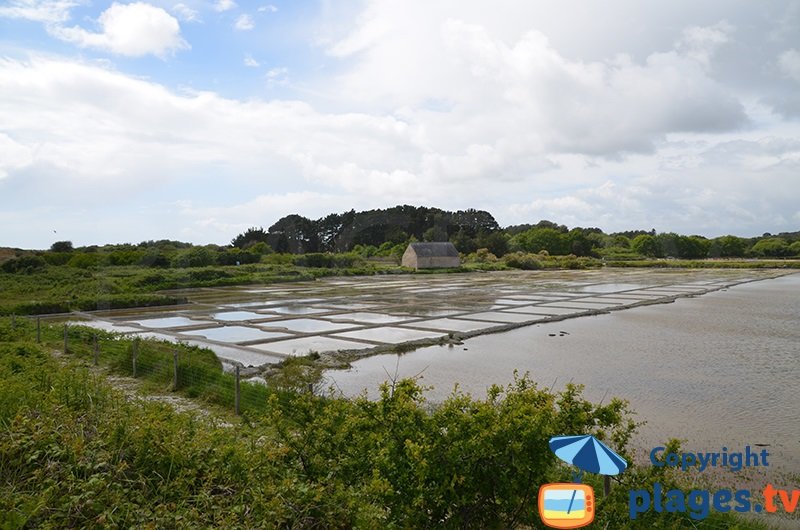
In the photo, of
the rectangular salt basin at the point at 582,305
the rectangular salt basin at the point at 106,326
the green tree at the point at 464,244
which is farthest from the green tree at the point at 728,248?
the rectangular salt basin at the point at 106,326

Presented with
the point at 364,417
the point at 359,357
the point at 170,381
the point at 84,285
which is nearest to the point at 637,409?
the point at 364,417

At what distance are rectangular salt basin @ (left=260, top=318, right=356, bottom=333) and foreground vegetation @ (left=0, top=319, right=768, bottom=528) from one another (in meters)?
13.9

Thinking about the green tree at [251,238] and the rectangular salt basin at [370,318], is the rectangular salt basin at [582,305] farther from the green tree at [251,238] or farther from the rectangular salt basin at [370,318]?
the green tree at [251,238]

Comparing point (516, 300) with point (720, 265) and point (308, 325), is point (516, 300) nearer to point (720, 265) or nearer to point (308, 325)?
point (308, 325)

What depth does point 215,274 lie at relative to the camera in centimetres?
4334

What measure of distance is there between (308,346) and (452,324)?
6148 millimetres

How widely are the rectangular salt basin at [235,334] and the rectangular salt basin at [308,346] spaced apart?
1.08m

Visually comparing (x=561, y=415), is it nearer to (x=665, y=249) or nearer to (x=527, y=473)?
(x=527, y=473)

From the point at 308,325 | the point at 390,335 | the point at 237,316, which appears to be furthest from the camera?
the point at 237,316

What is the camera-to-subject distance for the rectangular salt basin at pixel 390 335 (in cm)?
1656

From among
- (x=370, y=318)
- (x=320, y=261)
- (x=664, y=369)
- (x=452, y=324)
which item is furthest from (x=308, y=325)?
(x=320, y=261)

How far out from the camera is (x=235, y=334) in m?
17.8

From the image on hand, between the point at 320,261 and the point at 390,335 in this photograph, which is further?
the point at 320,261

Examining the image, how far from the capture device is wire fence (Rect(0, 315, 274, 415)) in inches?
339
